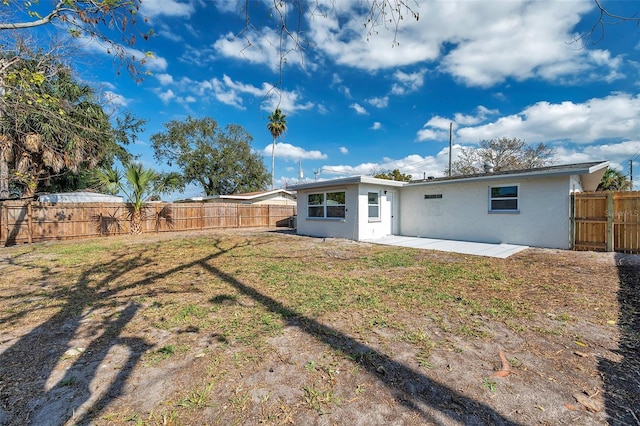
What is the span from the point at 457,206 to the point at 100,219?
16.8 metres

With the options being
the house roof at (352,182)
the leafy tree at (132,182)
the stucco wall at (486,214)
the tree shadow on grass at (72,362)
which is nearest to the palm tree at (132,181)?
the leafy tree at (132,182)

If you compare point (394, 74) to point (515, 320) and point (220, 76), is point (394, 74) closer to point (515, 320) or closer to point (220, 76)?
point (220, 76)

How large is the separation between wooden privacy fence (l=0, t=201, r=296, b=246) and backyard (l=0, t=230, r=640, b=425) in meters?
8.42

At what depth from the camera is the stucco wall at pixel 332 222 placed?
37.8 feet

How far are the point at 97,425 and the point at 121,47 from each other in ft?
13.6

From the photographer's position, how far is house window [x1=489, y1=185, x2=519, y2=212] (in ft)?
32.4

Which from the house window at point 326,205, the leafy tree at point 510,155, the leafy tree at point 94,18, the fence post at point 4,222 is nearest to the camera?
the leafy tree at point 94,18

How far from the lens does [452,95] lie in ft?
53.3

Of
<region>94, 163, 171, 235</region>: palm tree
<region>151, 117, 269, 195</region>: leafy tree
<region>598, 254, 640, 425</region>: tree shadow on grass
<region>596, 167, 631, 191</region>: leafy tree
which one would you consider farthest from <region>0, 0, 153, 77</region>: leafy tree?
<region>596, 167, 631, 191</region>: leafy tree

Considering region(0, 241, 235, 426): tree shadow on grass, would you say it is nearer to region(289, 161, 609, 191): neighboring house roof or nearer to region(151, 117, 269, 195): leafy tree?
region(289, 161, 609, 191): neighboring house roof

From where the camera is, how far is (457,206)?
11.4m

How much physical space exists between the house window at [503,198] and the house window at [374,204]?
13.9 feet

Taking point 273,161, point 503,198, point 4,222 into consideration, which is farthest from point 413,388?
point 273,161

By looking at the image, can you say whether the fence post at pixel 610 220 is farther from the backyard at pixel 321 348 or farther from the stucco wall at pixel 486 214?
the backyard at pixel 321 348
